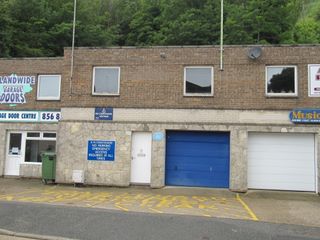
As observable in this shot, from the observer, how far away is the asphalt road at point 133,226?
8.48 meters

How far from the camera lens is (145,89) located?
1691cm

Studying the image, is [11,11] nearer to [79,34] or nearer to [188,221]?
[79,34]

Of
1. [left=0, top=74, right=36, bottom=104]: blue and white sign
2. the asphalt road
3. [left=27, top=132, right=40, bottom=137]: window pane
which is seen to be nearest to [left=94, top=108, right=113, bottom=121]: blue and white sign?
[left=27, top=132, right=40, bottom=137]: window pane

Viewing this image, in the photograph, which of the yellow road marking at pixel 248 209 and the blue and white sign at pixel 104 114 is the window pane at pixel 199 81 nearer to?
the blue and white sign at pixel 104 114

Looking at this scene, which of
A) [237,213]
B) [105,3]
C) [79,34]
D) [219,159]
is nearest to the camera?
[237,213]

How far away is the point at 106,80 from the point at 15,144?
240 inches

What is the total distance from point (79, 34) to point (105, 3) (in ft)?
50.0

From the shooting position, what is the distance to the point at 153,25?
38500mm

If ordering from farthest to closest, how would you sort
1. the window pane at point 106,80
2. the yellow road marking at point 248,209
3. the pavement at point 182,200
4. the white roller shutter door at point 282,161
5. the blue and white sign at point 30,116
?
1. the blue and white sign at point 30,116
2. the window pane at point 106,80
3. the white roller shutter door at point 282,161
4. the pavement at point 182,200
5. the yellow road marking at point 248,209

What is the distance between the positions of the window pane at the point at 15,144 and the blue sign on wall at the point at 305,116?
13052 millimetres

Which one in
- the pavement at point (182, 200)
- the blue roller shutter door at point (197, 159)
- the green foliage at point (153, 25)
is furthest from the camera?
the green foliage at point (153, 25)

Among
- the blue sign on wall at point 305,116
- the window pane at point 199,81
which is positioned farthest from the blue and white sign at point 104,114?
Result: the blue sign on wall at point 305,116

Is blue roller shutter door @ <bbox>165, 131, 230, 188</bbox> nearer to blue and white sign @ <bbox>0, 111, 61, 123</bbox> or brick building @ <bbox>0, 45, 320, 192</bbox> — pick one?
brick building @ <bbox>0, 45, 320, 192</bbox>

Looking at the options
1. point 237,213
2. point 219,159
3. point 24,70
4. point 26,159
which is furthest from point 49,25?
point 237,213
